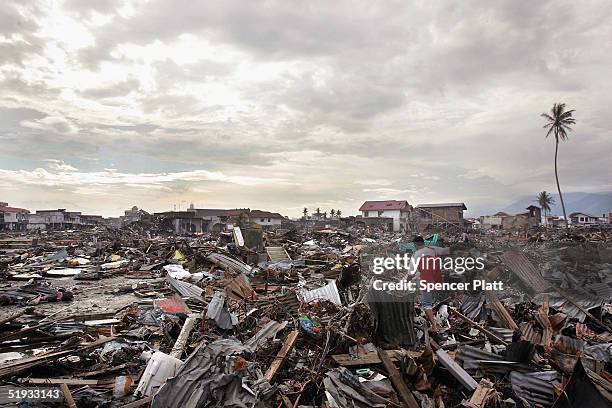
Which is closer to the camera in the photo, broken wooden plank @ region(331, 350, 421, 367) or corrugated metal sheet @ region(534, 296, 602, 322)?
broken wooden plank @ region(331, 350, 421, 367)

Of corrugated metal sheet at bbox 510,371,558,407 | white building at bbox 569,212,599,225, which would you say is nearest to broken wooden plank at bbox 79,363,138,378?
corrugated metal sheet at bbox 510,371,558,407

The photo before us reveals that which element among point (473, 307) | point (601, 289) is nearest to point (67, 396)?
point (473, 307)

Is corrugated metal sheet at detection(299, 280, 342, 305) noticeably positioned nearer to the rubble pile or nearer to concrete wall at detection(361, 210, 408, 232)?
the rubble pile

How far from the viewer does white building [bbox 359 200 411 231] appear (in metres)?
48.9

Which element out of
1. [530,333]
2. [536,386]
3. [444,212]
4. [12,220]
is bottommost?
[536,386]

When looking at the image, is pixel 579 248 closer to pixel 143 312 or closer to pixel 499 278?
pixel 499 278

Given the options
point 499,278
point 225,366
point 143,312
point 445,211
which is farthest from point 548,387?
point 445,211

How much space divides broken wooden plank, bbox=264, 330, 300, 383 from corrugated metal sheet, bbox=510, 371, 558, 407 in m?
3.16

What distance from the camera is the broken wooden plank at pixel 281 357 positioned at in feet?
17.1

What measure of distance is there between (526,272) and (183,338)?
930 cm

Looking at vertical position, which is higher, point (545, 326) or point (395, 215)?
point (395, 215)

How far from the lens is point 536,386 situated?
192 inches

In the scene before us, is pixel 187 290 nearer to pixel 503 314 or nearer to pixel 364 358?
pixel 364 358

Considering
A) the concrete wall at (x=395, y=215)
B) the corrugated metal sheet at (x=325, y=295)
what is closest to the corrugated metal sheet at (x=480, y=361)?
the corrugated metal sheet at (x=325, y=295)
